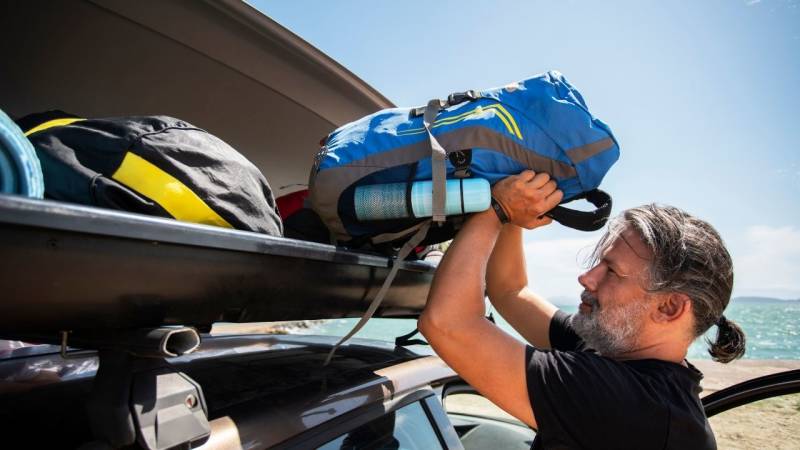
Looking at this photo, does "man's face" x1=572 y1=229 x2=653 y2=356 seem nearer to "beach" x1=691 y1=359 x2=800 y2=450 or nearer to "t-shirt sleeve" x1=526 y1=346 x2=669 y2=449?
"t-shirt sleeve" x1=526 y1=346 x2=669 y2=449

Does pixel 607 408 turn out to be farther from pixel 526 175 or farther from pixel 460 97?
pixel 460 97

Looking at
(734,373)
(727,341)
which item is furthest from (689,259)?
(734,373)

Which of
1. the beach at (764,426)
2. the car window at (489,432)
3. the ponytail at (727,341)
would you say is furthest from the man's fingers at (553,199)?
the beach at (764,426)

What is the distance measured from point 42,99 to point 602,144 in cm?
224

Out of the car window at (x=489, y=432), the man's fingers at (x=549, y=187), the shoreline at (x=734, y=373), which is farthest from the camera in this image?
the shoreline at (x=734, y=373)

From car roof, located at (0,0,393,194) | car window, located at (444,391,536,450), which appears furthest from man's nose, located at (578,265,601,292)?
car roof, located at (0,0,393,194)

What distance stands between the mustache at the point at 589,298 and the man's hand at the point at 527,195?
1.38 ft

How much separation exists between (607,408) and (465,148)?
2.61ft

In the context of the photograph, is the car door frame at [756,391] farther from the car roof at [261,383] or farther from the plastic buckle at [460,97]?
the plastic buckle at [460,97]

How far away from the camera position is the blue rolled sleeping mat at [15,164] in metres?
0.72

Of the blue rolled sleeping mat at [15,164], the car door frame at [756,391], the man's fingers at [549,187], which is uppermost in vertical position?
the blue rolled sleeping mat at [15,164]

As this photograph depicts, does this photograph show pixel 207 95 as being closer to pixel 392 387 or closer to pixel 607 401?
pixel 392 387

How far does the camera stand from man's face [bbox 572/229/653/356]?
5.18ft

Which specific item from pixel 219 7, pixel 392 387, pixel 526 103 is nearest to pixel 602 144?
pixel 526 103
